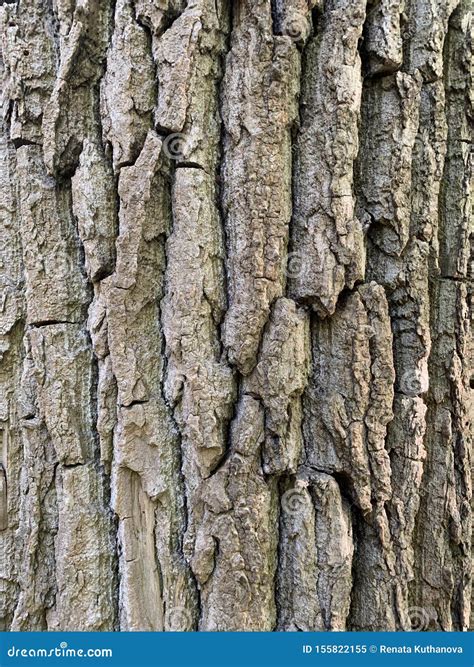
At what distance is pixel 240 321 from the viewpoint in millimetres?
1104

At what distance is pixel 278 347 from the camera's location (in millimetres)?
1099

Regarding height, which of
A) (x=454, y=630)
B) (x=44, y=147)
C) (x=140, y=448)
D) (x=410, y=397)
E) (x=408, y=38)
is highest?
(x=408, y=38)

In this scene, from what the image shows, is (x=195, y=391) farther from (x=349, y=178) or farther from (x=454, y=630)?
(x=454, y=630)

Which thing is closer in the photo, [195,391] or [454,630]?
[195,391]

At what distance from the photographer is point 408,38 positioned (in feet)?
3.88

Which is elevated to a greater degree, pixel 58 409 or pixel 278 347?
pixel 278 347

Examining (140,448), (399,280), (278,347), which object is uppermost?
(399,280)

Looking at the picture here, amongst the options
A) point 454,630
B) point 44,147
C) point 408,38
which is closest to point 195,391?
point 44,147

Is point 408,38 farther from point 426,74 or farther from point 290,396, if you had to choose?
point 290,396

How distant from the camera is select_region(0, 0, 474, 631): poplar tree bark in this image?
3.63 feet

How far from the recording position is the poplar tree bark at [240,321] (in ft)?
3.63

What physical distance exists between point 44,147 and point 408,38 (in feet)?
3.04

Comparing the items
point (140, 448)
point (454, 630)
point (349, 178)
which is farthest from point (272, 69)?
point (454, 630)

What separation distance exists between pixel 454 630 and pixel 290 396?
74cm
